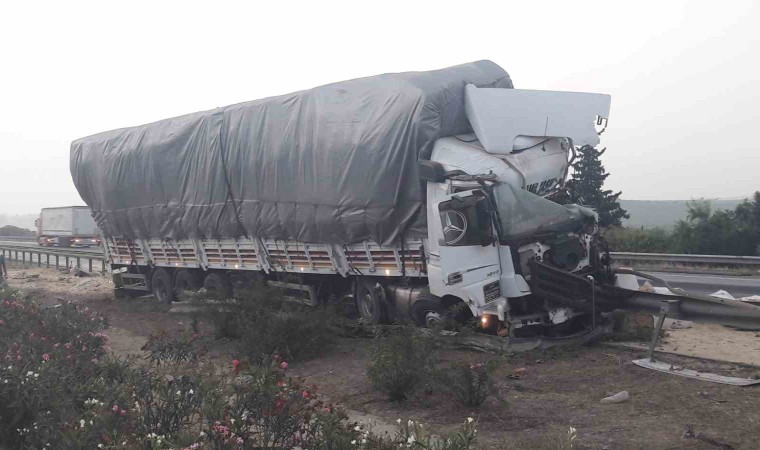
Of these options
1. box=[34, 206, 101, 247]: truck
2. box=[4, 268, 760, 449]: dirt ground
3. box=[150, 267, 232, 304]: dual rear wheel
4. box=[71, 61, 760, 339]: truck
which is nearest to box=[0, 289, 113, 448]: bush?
box=[4, 268, 760, 449]: dirt ground

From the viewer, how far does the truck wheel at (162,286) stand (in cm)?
1744

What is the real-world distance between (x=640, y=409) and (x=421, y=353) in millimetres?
2158

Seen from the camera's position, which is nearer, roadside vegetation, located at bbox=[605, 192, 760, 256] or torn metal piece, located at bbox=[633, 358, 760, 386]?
torn metal piece, located at bbox=[633, 358, 760, 386]

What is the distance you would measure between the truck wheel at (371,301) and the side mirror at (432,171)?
2352 millimetres

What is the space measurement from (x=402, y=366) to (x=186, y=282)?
1078 centimetres

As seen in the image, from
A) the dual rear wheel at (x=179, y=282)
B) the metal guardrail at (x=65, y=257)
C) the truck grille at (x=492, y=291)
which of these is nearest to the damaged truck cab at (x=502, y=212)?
the truck grille at (x=492, y=291)

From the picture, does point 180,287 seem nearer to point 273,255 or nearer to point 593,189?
point 273,255

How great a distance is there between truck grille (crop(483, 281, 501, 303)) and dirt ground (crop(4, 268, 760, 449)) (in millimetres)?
777

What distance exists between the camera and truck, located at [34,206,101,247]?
127 ft

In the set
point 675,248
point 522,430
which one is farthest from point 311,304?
point 675,248

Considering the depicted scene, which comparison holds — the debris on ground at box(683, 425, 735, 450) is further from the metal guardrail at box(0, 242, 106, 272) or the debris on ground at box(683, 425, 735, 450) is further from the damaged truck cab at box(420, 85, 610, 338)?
the metal guardrail at box(0, 242, 106, 272)

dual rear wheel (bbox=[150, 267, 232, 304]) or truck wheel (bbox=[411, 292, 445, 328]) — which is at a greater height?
truck wheel (bbox=[411, 292, 445, 328])

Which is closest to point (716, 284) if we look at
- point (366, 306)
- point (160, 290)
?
point (366, 306)

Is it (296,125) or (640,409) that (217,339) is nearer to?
(296,125)
